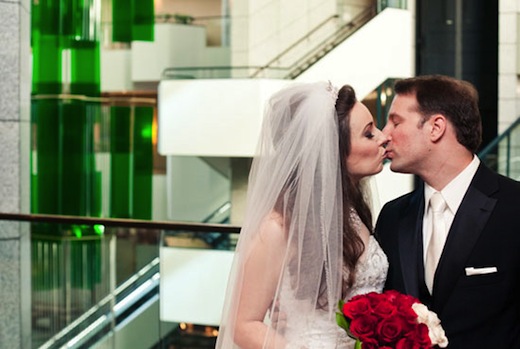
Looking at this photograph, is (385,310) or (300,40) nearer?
(385,310)

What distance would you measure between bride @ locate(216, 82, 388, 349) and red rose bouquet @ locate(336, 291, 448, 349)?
0.23 meters

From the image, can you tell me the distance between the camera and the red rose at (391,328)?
6.82ft

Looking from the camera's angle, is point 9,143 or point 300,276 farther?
point 9,143

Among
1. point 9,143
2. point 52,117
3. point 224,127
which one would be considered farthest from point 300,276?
point 224,127

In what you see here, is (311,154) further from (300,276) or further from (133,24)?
(133,24)

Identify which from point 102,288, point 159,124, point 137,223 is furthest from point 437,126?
point 159,124

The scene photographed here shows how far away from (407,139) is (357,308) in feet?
1.63

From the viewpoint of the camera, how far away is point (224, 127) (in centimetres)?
977

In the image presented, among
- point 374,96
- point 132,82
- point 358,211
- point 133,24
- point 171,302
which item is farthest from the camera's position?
point 132,82

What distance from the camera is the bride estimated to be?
7.72 feet

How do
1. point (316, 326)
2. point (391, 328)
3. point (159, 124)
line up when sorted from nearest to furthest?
point (391, 328), point (316, 326), point (159, 124)

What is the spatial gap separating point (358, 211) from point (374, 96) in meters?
Answer: 6.48

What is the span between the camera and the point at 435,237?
95.9 inches

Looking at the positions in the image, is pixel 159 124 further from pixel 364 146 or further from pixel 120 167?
pixel 364 146
